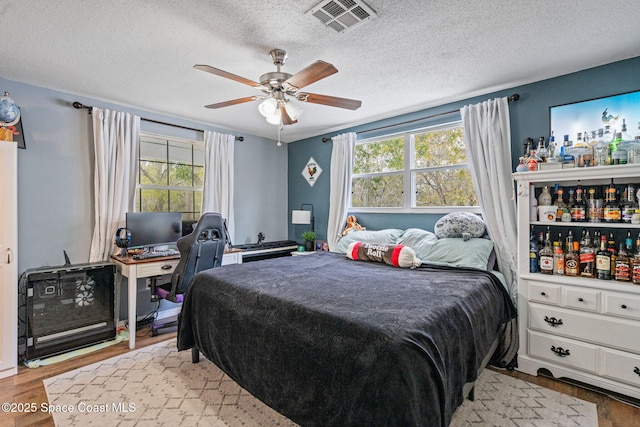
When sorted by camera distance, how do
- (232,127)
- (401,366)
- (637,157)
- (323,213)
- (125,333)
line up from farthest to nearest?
(323,213) → (232,127) → (125,333) → (637,157) → (401,366)

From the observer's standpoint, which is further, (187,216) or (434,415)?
(187,216)

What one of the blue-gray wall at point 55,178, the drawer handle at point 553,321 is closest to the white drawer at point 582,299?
the drawer handle at point 553,321

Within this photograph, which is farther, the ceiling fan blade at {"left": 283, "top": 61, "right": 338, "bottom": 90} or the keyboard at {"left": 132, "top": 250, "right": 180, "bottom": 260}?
the keyboard at {"left": 132, "top": 250, "right": 180, "bottom": 260}

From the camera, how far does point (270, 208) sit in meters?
5.02

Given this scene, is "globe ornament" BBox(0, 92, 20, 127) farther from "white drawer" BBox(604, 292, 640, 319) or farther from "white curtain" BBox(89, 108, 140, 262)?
"white drawer" BBox(604, 292, 640, 319)

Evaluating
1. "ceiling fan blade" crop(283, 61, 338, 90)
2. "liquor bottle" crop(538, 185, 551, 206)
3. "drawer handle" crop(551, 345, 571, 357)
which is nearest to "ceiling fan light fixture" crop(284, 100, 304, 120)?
"ceiling fan blade" crop(283, 61, 338, 90)

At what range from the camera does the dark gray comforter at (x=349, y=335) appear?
1252mm

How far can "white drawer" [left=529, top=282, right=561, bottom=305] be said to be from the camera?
7.53ft

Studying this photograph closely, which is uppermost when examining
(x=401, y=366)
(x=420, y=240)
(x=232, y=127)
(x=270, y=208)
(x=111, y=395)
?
(x=232, y=127)

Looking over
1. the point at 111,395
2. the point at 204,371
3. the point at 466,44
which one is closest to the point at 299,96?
the point at 466,44

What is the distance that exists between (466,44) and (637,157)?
138cm

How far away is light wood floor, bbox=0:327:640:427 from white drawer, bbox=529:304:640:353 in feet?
1.20

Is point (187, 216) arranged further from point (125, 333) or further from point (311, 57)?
point (311, 57)

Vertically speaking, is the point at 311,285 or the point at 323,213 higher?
the point at 323,213
